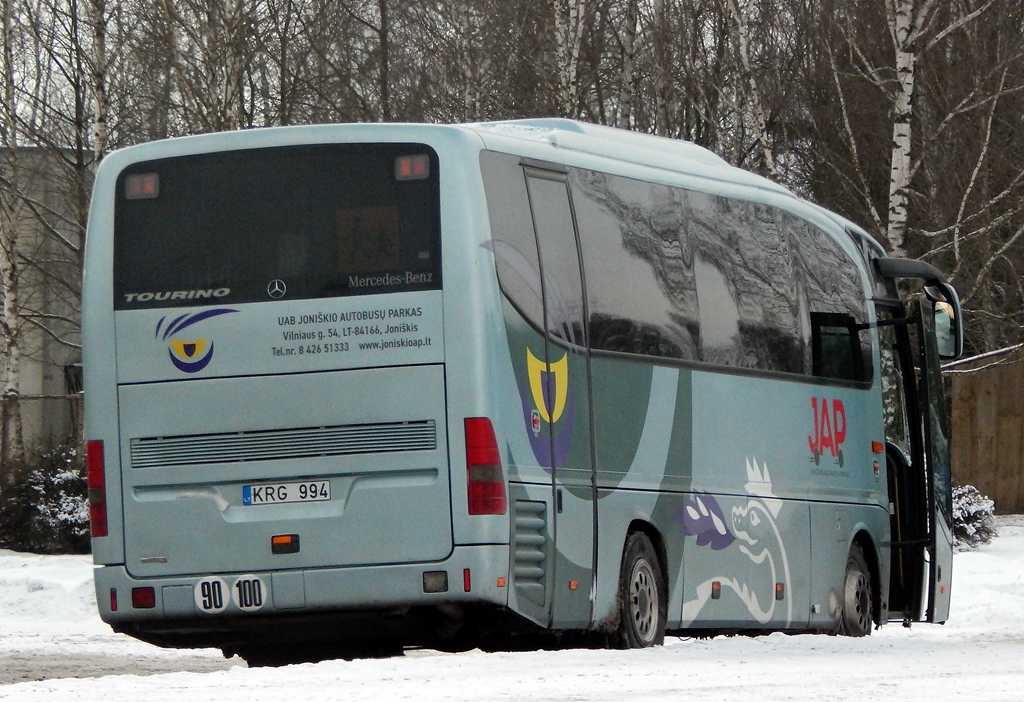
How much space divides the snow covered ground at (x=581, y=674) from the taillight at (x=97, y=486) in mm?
842

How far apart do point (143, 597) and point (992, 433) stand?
17475mm

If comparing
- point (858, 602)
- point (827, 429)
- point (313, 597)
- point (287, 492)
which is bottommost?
point (858, 602)

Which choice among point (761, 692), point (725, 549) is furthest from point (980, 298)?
point (761, 692)

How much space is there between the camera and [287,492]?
33.5 feet

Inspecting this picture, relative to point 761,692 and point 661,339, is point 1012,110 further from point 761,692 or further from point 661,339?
point 761,692

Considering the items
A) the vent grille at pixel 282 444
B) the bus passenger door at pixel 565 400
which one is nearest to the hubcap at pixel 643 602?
the bus passenger door at pixel 565 400

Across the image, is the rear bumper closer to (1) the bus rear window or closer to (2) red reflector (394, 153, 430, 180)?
(1) the bus rear window

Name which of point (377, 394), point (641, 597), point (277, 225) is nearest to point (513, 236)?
point (377, 394)

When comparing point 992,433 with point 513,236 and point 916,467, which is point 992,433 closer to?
point 916,467

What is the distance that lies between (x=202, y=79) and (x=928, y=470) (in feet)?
49.2

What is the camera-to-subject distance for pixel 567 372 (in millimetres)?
10805

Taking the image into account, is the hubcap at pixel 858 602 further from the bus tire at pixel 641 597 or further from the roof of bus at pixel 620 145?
the bus tire at pixel 641 597

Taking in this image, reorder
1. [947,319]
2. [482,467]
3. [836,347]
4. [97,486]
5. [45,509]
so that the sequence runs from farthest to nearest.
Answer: [45,509], [947,319], [836,347], [97,486], [482,467]

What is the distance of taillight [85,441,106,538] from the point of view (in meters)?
10.5
